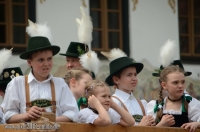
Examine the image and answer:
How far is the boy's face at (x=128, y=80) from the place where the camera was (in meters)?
9.64

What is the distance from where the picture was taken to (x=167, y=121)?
904cm

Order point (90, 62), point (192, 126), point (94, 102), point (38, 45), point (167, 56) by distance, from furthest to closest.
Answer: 1. point (167, 56)
2. point (90, 62)
3. point (192, 126)
4. point (38, 45)
5. point (94, 102)

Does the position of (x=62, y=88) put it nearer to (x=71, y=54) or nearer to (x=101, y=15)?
(x=71, y=54)

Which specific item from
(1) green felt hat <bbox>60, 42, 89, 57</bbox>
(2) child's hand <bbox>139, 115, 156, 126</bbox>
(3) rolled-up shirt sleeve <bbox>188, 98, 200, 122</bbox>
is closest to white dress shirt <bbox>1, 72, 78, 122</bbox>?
(2) child's hand <bbox>139, 115, 156, 126</bbox>

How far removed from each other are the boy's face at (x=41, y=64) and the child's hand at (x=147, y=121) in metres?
1.23

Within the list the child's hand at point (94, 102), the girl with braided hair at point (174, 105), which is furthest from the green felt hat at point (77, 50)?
the child's hand at point (94, 102)

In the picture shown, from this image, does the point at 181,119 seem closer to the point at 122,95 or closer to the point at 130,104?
the point at 130,104

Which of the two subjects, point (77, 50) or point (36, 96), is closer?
point (36, 96)

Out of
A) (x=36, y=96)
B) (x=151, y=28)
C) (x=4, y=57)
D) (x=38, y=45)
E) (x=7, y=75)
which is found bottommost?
(x=36, y=96)

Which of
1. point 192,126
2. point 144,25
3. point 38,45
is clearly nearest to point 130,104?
point 192,126

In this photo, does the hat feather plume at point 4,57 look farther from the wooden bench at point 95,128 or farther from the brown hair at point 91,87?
the wooden bench at point 95,128

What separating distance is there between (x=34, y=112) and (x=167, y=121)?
79.2 inches

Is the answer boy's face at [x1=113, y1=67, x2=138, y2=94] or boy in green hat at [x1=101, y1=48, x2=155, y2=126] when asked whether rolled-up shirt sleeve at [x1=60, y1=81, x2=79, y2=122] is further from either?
boy's face at [x1=113, y1=67, x2=138, y2=94]

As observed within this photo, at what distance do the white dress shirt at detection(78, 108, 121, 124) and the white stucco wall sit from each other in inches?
381
